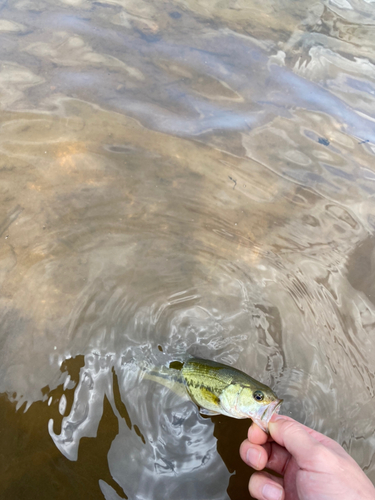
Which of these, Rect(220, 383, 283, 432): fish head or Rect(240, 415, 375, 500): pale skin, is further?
Rect(220, 383, 283, 432): fish head

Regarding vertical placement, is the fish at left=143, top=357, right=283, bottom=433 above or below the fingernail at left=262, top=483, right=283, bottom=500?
above

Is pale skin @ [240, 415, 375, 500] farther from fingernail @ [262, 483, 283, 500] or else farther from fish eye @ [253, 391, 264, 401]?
fish eye @ [253, 391, 264, 401]

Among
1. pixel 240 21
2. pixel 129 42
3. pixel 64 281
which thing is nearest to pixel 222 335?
pixel 64 281

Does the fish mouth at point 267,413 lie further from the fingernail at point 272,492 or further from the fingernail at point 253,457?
the fingernail at point 272,492

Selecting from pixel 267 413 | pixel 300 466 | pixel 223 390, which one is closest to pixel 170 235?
pixel 223 390

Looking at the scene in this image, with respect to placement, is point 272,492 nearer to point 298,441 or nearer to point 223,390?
point 298,441

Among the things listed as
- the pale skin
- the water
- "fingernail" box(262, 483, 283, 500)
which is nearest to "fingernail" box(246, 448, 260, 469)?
the pale skin

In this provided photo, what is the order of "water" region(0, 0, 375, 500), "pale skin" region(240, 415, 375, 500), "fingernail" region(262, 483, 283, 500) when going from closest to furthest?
1. "pale skin" region(240, 415, 375, 500)
2. "fingernail" region(262, 483, 283, 500)
3. "water" region(0, 0, 375, 500)
